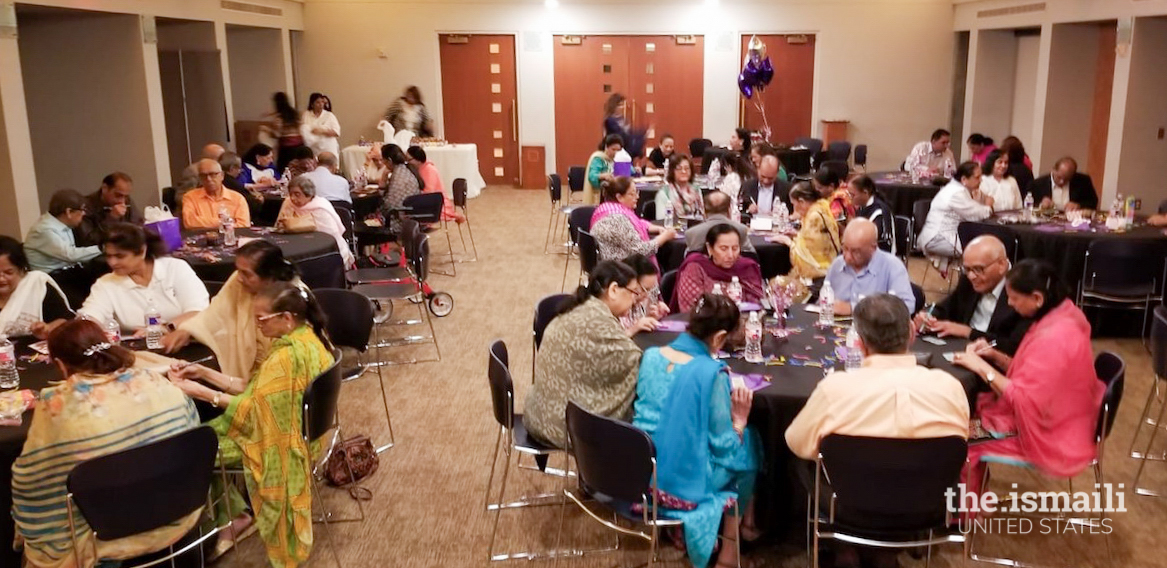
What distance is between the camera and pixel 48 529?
3.40 meters

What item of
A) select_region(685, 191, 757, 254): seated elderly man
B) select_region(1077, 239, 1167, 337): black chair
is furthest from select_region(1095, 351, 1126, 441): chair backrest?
select_region(1077, 239, 1167, 337): black chair

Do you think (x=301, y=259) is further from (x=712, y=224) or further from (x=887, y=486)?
(x=887, y=486)

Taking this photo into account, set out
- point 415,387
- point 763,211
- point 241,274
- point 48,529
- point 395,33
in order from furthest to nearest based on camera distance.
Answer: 1. point 395,33
2. point 763,211
3. point 415,387
4. point 241,274
5. point 48,529

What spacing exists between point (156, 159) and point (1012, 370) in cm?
924

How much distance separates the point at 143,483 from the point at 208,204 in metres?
4.69

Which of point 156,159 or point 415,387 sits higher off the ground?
point 156,159

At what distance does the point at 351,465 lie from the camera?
486 cm

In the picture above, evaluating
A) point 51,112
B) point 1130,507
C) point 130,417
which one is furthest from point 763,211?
point 51,112

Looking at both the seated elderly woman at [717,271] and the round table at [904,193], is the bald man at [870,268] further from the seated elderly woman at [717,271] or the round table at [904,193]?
the round table at [904,193]

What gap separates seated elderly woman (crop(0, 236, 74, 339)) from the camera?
181 inches

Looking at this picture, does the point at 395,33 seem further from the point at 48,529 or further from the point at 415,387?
the point at 48,529

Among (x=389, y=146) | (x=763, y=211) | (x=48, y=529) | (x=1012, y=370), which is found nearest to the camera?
(x=48, y=529)

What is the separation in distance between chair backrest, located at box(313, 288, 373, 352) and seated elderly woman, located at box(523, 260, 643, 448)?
58.4 inches

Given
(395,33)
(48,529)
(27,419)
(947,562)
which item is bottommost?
(947,562)
